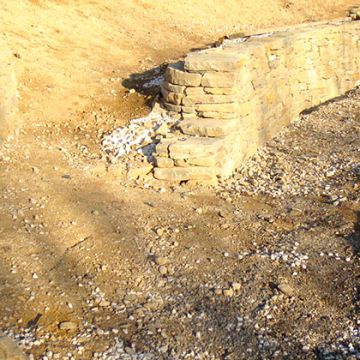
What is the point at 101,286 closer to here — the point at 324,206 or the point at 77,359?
the point at 77,359

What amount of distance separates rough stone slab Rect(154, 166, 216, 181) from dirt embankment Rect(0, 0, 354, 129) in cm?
196

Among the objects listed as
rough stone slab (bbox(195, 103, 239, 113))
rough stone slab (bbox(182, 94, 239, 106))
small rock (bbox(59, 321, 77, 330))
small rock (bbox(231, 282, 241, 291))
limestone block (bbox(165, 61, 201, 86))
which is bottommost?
small rock (bbox(231, 282, 241, 291))

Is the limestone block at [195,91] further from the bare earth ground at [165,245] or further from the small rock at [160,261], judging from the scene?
the small rock at [160,261]

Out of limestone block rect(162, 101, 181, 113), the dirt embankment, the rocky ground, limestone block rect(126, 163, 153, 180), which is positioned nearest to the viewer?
the rocky ground

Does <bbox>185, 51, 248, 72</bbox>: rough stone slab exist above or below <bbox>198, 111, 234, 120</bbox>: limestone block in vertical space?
above

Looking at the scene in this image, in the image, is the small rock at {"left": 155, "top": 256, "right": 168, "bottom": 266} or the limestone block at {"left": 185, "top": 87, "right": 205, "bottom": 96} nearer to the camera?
the small rock at {"left": 155, "top": 256, "right": 168, "bottom": 266}

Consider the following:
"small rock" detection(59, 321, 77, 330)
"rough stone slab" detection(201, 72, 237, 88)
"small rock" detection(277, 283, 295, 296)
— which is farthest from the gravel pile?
"small rock" detection(59, 321, 77, 330)

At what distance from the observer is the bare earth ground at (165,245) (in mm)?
4582

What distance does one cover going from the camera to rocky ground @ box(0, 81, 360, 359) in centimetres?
455

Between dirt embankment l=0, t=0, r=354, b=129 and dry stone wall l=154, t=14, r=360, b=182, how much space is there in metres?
1.49

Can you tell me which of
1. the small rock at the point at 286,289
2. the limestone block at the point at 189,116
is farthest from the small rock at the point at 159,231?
the limestone block at the point at 189,116

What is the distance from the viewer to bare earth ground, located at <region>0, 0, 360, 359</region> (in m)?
4.58

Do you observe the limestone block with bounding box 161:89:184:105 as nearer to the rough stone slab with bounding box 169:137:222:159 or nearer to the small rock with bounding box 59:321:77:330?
the rough stone slab with bounding box 169:137:222:159

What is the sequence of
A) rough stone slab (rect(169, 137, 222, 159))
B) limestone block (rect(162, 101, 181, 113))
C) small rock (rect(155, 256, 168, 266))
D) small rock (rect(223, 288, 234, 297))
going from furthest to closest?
limestone block (rect(162, 101, 181, 113))
rough stone slab (rect(169, 137, 222, 159))
small rock (rect(155, 256, 168, 266))
small rock (rect(223, 288, 234, 297))
